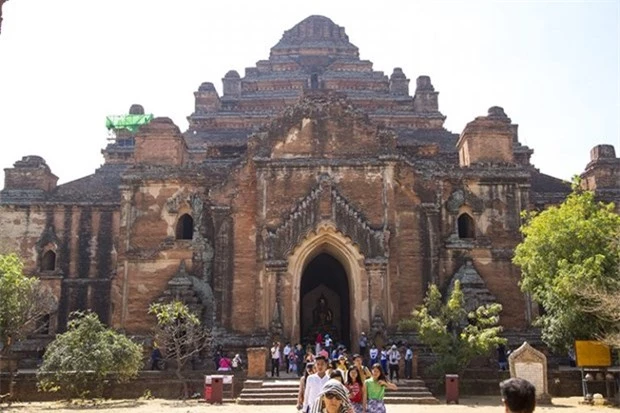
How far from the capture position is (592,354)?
68.8ft

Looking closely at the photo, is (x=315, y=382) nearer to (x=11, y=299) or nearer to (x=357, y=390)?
(x=357, y=390)

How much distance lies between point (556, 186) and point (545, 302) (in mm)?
12091

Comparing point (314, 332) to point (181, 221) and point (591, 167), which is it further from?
point (591, 167)

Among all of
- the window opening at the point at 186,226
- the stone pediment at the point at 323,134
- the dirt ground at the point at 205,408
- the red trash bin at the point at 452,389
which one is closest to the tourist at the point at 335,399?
the dirt ground at the point at 205,408

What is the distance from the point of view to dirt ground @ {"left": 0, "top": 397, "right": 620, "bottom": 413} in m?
18.2

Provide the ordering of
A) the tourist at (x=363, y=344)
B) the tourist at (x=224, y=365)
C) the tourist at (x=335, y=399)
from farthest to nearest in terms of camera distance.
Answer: the tourist at (x=363, y=344) < the tourist at (x=224, y=365) < the tourist at (x=335, y=399)

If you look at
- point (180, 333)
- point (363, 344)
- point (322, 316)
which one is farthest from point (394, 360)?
point (322, 316)

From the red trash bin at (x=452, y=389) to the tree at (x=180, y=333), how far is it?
8.02 meters

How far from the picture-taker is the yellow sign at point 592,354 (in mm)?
20875

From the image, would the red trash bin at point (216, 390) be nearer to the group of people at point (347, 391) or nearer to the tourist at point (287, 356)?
the tourist at point (287, 356)

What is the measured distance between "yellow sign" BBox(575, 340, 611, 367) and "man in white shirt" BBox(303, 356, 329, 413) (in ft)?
45.4

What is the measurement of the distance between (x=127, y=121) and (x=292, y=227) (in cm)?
2841

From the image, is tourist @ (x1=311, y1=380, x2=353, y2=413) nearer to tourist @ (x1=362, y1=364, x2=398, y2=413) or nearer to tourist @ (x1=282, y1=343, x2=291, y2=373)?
tourist @ (x1=362, y1=364, x2=398, y2=413)

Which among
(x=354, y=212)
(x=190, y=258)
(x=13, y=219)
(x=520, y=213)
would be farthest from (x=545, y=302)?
(x=13, y=219)
